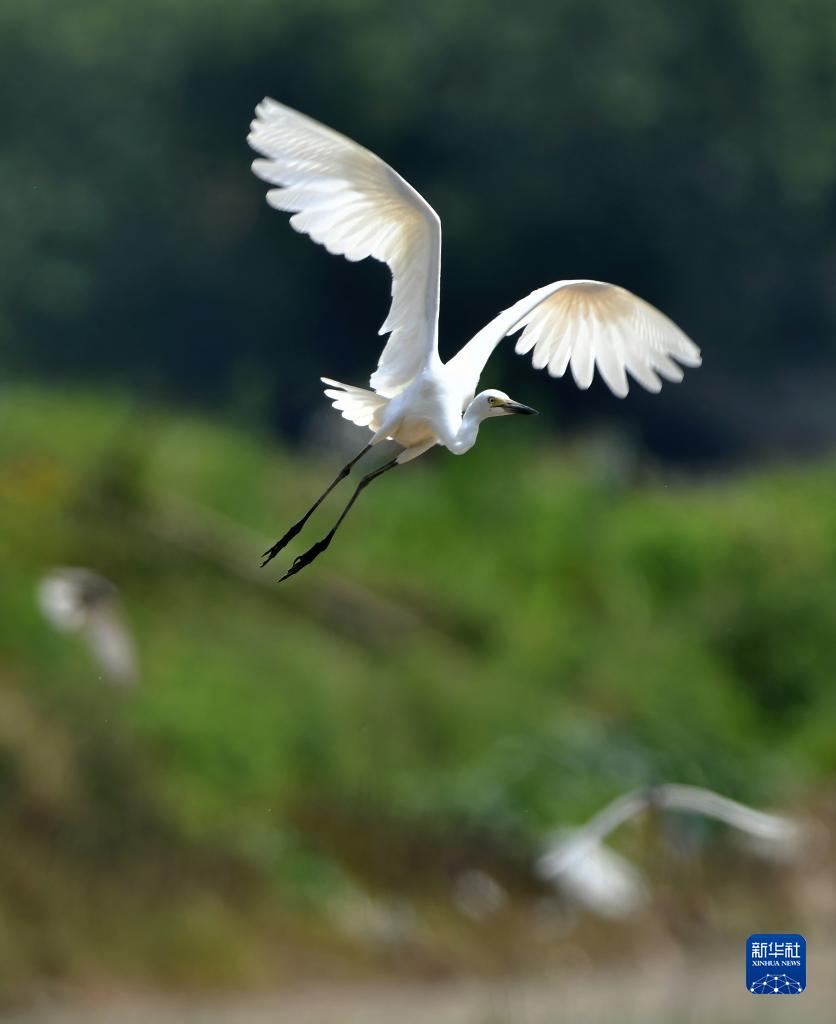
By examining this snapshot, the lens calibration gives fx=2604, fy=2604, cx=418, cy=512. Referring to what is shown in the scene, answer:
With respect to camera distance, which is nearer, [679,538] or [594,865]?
[594,865]

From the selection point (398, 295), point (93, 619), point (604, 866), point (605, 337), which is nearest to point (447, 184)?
point (93, 619)

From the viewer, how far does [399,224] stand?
7242mm

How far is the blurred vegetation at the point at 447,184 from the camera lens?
2680cm

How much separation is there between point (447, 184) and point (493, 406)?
20.6 meters

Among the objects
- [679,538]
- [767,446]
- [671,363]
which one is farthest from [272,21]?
[671,363]

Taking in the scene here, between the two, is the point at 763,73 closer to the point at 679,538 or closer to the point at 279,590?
the point at 679,538

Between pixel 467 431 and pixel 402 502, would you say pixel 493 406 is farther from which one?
pixel 402 502

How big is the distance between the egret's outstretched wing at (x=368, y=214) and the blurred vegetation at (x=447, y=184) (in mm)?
18343

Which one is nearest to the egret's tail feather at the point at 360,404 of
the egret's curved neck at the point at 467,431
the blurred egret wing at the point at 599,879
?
the egret's curved neck at the point at 467,431

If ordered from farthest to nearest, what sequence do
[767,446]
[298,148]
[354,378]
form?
[767,446], [354,378], [298,148]

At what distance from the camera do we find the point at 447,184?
91.5 feet

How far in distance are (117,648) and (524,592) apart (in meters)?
4.66

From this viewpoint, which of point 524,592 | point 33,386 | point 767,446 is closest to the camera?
point 524,592

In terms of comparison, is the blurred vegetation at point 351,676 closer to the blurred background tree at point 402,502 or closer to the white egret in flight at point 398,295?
the blurred background tree at point 402,502
